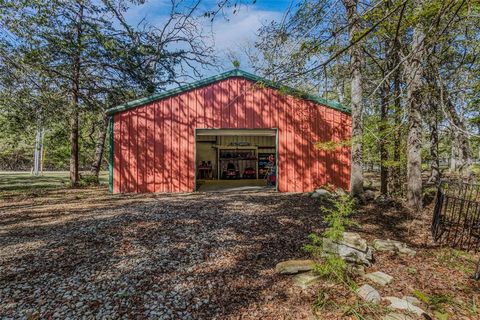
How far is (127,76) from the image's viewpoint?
11.3m

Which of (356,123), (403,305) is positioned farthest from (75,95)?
(403,305)

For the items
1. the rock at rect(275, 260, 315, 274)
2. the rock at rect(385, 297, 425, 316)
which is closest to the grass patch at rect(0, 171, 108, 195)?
the rock at rect(275, 260, 315, 274)

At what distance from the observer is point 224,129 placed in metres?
9.46

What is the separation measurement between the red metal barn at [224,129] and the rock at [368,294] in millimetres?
6584

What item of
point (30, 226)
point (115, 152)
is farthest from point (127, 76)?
point (30, 226)

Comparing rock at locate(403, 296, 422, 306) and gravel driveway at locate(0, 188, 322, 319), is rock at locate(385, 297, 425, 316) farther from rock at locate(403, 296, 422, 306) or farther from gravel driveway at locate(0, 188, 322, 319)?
gravel driveway at locate(0, 188, 322, 319)

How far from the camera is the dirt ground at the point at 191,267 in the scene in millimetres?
2576

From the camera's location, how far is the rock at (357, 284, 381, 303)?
8.84 ft

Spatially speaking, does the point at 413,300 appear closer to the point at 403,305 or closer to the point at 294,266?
the point at 403,305

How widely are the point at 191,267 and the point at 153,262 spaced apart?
0.52 m

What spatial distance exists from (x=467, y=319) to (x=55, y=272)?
4.38 m

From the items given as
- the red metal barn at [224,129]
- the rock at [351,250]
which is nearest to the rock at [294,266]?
the rock at [351,250]

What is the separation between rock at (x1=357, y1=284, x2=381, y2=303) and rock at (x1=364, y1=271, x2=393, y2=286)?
0.33 meters

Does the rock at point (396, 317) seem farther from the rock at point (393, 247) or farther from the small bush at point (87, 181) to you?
the small bush at point (87, 181)
